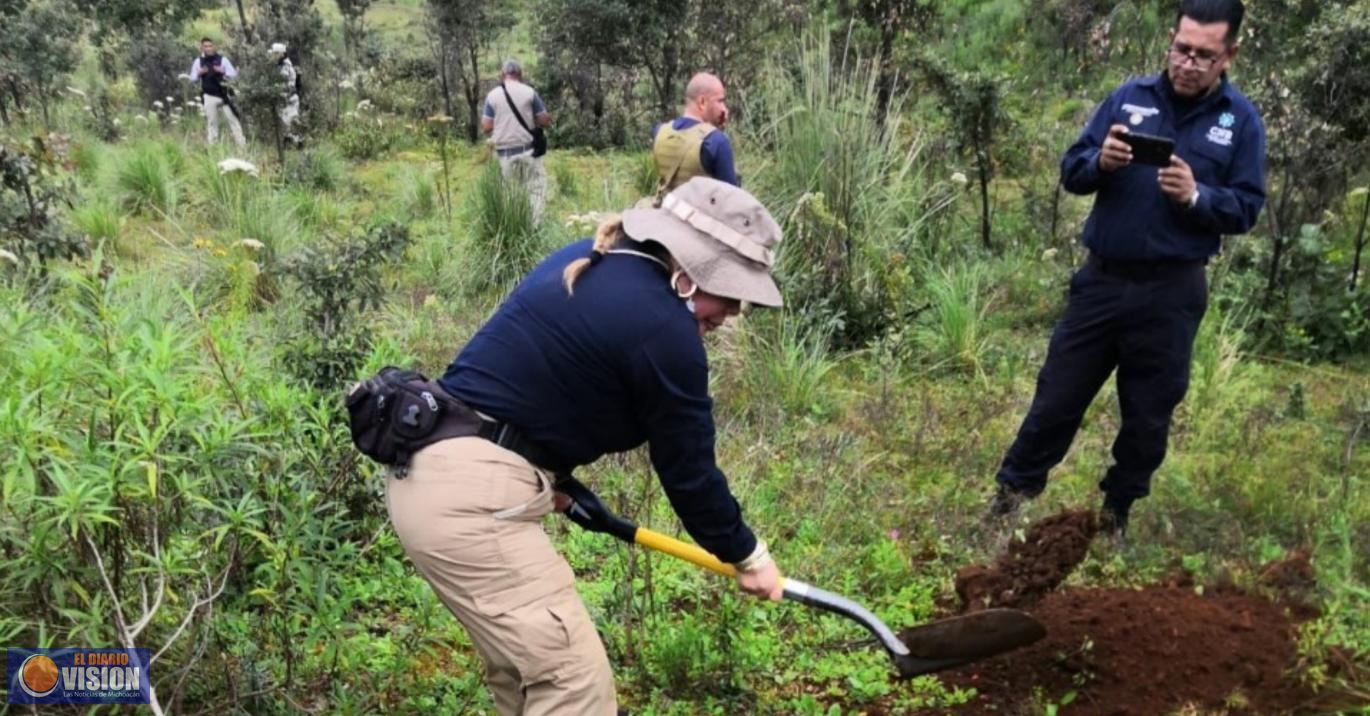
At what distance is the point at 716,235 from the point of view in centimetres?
205

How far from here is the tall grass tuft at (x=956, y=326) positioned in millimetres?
5480

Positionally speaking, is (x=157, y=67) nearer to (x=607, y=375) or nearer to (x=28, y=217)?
(x=28, y=217)

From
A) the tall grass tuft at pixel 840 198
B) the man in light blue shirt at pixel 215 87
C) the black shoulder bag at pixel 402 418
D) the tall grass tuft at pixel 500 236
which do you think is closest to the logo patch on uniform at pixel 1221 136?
the tall grass tuft at pixel 840 198

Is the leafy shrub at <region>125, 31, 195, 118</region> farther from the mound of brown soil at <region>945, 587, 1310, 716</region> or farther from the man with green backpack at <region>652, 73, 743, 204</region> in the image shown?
the mound of brown soil at <region>945, 587, 1310, 716</region>

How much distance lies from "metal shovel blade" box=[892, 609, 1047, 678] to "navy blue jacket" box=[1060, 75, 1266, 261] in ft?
4.51

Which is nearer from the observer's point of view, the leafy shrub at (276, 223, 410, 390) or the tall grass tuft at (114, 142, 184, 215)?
the leafy shrub at (276, 223, 410, 390)

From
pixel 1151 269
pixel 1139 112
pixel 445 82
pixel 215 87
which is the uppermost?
pixel 445 82

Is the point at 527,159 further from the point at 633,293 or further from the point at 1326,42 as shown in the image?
the point at 633,293

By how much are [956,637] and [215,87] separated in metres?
11.2

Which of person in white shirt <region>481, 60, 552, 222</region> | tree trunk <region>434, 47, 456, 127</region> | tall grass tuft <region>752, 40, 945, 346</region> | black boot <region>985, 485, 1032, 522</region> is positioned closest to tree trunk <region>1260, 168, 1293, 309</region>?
tall grass tuft <region>752, 40, 945, 346</region>

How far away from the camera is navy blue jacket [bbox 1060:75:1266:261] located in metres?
3.25

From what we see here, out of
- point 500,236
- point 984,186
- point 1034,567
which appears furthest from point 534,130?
point 1034,567

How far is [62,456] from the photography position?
211 centimetres

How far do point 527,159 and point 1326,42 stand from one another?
225 inches
